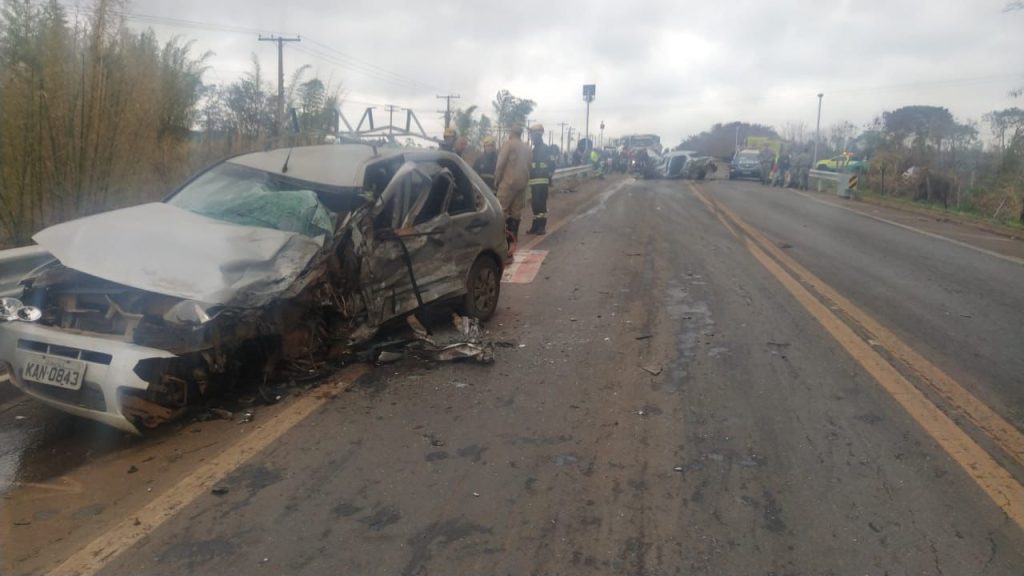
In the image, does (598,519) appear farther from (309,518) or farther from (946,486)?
(946,486)

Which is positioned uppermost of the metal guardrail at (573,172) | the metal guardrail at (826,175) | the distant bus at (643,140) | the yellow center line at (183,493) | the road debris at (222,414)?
the distant bus at (643,140)

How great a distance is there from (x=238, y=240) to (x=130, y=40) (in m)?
5.54

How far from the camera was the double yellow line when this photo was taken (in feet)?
12.8

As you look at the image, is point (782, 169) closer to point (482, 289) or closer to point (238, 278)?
point (482, 289)

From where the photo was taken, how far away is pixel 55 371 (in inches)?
163

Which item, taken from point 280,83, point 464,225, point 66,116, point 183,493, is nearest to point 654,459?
point 183,493

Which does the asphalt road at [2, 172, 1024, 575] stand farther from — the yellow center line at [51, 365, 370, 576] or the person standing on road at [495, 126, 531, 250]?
the person standing on road at [495, 126, 531, 250]

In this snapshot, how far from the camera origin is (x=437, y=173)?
6660 millimetres

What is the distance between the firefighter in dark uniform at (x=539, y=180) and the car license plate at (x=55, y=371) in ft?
33.1

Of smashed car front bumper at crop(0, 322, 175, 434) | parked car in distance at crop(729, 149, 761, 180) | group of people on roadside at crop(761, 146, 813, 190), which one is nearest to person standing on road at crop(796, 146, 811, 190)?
group of people on roadside at crop(761, 146, 813, 190)

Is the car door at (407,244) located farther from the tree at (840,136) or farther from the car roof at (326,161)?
the tree at (840,136)

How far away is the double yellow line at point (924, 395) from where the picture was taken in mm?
3910

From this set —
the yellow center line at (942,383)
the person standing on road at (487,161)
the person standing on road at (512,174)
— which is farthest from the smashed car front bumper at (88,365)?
the person standing on road at (487,161)

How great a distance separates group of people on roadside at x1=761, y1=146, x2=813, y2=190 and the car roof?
95.9ft
